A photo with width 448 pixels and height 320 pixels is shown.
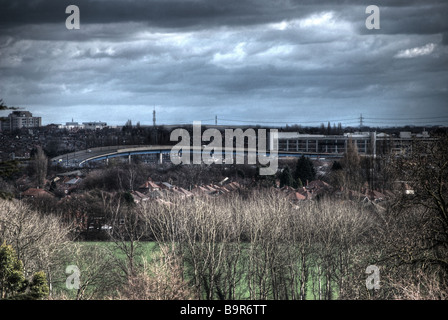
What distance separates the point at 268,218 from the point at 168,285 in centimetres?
1401

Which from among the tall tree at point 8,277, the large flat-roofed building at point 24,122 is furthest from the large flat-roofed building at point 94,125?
the tall tree at point 8,277

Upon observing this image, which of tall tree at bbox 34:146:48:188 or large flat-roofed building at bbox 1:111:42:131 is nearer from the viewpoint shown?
tall tree at bbox 34:146:48:188

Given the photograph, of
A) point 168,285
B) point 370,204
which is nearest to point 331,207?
point 370,204

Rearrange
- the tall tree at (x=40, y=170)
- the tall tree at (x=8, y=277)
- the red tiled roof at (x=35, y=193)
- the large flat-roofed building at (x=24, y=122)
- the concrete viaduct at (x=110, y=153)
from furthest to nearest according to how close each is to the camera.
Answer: the large flat-roofed building at (x=24, y=122) → the concrete viaduct at (x=110, y=153) → the tall tree at (x=40, y=170) → the red tiled roof at (x=35, y=193) → the tall tree at (x=8, y=277)

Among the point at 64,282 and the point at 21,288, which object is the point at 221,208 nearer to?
the point at 64,282

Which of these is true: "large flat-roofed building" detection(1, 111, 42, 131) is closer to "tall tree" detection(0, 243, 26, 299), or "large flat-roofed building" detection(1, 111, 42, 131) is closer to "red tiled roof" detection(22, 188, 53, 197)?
"red tiled roof" detection(22, 188, 53, 197)

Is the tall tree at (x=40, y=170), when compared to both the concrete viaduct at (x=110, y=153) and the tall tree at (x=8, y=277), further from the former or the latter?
the tall tree at (x=8, y=277)

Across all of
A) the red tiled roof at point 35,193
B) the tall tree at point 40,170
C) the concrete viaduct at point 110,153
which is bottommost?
the red tiled roof at point 35,193

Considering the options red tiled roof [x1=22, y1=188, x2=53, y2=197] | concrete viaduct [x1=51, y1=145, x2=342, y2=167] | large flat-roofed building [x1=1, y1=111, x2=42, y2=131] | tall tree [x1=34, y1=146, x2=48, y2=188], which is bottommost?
red tiled roof [x1=22, y1=188, x2=53, y2=197]

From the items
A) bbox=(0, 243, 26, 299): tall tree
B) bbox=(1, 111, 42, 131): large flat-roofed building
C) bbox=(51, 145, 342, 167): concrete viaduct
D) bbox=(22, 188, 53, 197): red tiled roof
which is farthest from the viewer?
bbox=(1, 111, 42, 131): large flat-roofed building

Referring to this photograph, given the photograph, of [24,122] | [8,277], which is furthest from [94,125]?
[8,277]

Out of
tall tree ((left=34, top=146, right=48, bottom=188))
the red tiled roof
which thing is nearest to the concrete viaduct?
tall tree ((left=34, top=146, right=48, bottom=188))

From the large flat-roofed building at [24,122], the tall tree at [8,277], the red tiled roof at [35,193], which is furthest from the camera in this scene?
the large flat-roofed building at [24,122]
